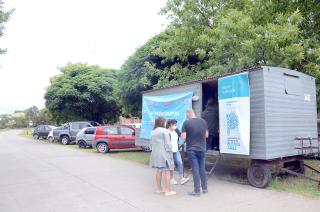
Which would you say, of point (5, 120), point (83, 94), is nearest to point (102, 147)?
point (83, 94)

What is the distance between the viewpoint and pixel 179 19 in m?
17.1

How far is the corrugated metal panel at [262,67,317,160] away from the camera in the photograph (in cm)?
828

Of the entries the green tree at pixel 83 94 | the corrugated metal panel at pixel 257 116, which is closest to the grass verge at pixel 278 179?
the corrugated metal panel at pixel 257 116

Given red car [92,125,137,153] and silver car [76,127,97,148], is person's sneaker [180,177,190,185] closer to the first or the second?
red car [92,125,137,153]

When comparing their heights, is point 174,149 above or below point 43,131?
below

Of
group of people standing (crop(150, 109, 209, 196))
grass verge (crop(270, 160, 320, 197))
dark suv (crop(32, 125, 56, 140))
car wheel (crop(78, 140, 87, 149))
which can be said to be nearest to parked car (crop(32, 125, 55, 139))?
dark suv (crop(32, 125, 56, 140))

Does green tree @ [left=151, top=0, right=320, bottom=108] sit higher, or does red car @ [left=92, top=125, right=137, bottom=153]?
green tree @ [left=151, top=0, right=320, bottom=108]

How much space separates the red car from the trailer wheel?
11328 mm

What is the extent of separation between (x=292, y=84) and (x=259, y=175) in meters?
2.57

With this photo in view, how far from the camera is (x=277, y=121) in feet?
27.8

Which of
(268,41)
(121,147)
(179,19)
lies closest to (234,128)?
(268,41)

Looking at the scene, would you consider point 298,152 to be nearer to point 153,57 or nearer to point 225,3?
point 225,3

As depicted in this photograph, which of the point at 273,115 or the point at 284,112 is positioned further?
the point at 284,112

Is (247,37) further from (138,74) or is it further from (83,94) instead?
(83,94)
